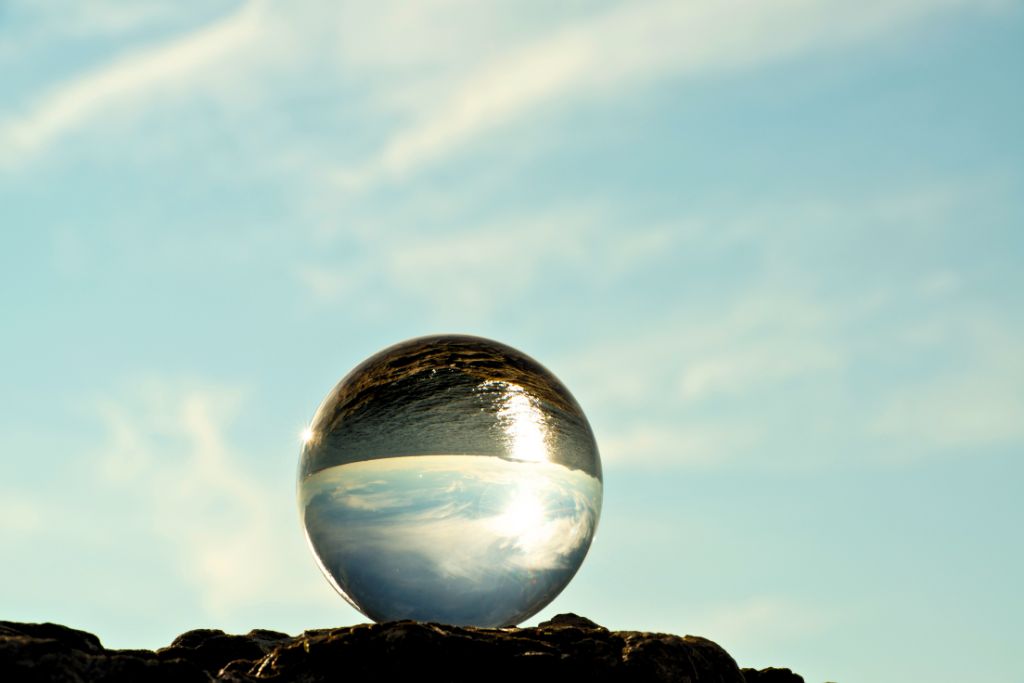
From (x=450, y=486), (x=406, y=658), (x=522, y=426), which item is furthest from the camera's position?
→ (x=522, y=426)

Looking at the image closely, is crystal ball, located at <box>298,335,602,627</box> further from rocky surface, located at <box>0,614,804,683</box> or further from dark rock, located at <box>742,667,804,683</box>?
dark rock, located at <box>742,667,804,683</box>

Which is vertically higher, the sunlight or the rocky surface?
the sunlight

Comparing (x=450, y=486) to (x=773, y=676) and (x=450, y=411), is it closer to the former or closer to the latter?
(x=450, y=411)

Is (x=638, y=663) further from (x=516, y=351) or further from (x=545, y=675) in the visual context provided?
(x=516, y=351)

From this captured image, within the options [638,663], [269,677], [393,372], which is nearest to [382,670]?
[269,677]

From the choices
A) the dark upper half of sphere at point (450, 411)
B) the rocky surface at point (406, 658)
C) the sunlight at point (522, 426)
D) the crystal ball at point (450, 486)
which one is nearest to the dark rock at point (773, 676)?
the rocky surface at point (406, 658)

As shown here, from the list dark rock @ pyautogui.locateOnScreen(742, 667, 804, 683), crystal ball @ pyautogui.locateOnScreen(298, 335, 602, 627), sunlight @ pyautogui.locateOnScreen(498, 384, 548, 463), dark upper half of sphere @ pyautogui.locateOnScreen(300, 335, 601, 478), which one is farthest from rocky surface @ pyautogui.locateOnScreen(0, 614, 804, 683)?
dark upper half of sphere @ pyautogui.locateOnScreen(300, 335, 601, 478)

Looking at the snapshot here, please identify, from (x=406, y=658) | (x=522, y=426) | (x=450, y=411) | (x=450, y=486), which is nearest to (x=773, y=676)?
(x=522, y=426)
